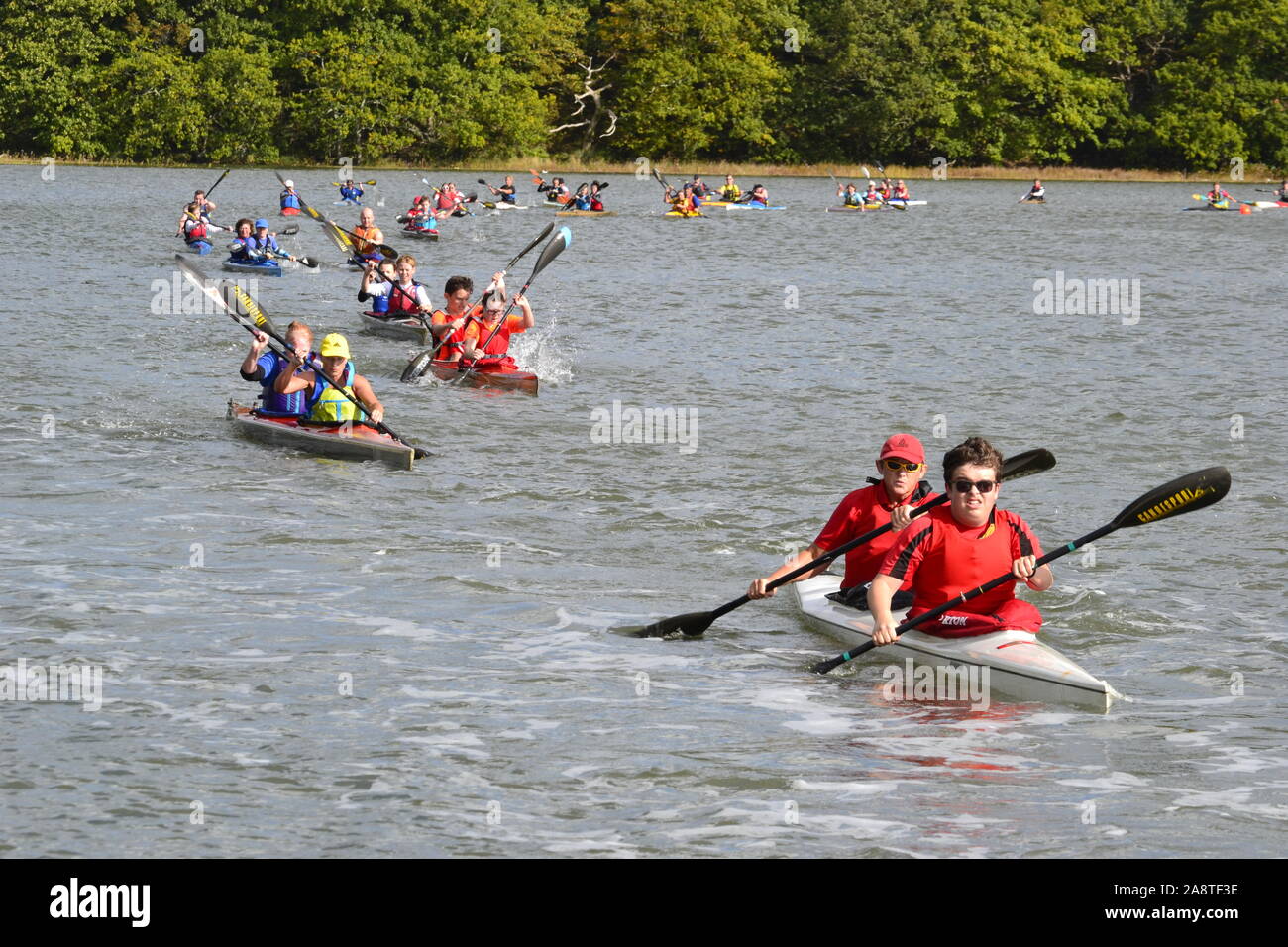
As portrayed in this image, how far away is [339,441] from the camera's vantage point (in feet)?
49.6

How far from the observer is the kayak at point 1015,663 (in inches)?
347

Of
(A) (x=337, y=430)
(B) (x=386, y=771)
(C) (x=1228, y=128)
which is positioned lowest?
(B) (x=386, y=771)

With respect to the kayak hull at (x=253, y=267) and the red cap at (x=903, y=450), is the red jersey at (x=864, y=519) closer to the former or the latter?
the red cap at (x=903, y=450)

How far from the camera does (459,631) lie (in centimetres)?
1029

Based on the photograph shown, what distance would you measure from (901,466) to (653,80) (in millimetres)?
79992

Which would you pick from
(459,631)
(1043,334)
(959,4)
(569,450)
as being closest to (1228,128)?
(959,4)

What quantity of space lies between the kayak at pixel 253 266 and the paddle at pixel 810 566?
21.6 metres

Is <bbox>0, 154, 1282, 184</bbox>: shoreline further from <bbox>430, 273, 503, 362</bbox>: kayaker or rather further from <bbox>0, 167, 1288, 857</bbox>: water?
<bbox>430, 273, 503, 362</bbox>: kayaker

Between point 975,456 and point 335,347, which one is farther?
point 335,347

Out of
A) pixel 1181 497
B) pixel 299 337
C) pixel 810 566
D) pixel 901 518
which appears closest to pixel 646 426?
pixel 299 337

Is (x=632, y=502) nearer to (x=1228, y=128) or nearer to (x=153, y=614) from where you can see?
(x=153, y=614)

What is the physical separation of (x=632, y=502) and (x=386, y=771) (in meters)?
6.42

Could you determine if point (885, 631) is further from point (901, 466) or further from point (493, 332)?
point (493, 332)

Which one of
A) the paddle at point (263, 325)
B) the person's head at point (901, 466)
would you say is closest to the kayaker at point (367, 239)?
the paddle at point (263, 325)
